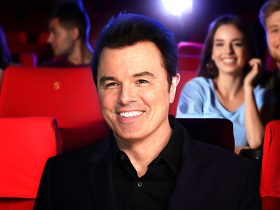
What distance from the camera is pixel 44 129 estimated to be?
0.94m

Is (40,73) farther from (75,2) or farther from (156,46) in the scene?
(75,2)

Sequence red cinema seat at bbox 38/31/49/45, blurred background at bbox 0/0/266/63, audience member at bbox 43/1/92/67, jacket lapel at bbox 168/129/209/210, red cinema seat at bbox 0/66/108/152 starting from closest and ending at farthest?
jacket lapel at bbox 168/129/209/210 < red cinema seat at bbox 0/66/108/152 < audience member at bbox 43/1/92/67 < blurred background at bbox 0/0/266/63 < red cinema seat at bbox 38/31/49/45

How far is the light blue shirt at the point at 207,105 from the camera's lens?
62.1 inches

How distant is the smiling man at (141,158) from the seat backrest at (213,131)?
66 mm

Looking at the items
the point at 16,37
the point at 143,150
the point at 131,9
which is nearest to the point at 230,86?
the point at 143,150

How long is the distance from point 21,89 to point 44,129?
499mm

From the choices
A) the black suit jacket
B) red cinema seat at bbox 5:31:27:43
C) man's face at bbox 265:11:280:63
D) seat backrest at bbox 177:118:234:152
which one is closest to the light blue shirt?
man's face at bbox 265:11:280:63

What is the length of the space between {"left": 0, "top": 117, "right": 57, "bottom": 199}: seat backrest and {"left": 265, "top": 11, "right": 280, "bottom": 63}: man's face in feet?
3.15

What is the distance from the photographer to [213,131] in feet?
3.23

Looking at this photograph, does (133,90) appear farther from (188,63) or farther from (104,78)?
(188,63)

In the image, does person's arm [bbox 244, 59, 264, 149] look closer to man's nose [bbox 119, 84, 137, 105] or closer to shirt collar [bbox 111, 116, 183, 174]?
shirt collar [bbox 111, 116, 183, 174]

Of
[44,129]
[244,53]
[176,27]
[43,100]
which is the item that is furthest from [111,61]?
[176,27]

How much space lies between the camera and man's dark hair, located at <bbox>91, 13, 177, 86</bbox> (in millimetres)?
890

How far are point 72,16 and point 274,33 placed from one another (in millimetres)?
1064
